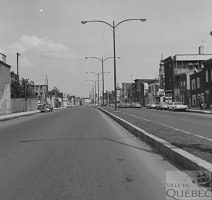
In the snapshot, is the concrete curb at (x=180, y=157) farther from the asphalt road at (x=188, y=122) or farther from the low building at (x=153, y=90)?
the low building at (x=153, y=90)

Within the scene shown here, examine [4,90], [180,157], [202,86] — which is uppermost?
[202,86]

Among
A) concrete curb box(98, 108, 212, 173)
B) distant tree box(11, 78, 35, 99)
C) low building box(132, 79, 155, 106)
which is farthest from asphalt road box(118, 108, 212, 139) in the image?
low building box(132, 79, 155, 106)

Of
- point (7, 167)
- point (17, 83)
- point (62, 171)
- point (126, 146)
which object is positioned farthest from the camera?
point (17, 83)

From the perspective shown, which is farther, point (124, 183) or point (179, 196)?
point (124, 183)

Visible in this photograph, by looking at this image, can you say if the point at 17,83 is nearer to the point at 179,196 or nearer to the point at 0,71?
the point at 0,71

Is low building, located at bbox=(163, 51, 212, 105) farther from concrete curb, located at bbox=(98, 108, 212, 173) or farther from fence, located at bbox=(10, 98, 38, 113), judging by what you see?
concrete curb, located at bbox=(98, 108, 212, 173)

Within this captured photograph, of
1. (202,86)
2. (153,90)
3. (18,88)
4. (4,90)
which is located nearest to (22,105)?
(18,88)

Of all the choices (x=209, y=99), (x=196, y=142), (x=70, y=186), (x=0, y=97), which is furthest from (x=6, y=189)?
(x=209, y=99)

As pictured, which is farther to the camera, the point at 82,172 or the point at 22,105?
the point at 22,105

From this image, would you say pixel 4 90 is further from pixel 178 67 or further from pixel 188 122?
pixel 178 67

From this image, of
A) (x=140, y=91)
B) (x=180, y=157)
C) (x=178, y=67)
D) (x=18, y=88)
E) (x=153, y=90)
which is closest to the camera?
(x=180, y=157)

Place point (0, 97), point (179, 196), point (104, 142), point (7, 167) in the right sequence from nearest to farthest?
point (179, 196) → point (7, 167) → point (104, 142) → point (0, 97)

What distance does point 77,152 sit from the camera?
41.7ft

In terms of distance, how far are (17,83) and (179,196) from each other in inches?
3059
